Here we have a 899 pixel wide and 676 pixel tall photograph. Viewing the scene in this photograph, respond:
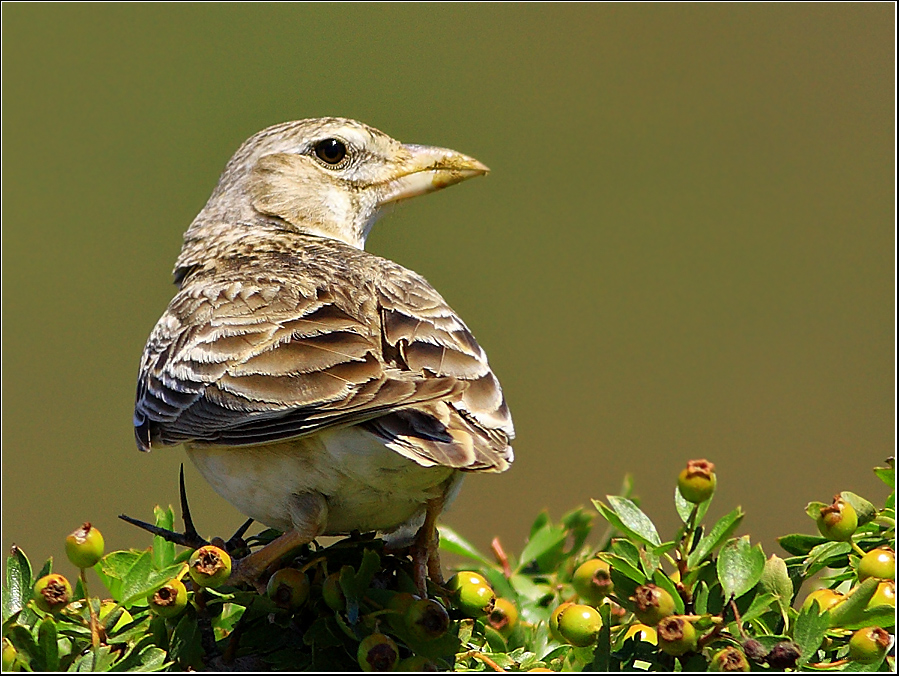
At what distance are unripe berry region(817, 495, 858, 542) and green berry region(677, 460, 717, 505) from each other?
0.35 m

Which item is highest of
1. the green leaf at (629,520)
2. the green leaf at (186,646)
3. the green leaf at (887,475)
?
the green leaf at (887,475)

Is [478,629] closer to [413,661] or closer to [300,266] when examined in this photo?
[413,661]

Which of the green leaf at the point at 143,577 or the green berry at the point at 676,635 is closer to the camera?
the green berry at the point at 676,635

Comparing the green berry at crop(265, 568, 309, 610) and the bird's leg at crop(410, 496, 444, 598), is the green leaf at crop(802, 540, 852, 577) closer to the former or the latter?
the bird's leg at crop(410, 496, 444, 598)

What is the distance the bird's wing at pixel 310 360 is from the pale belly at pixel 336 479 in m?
0.13

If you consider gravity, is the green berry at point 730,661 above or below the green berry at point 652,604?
below

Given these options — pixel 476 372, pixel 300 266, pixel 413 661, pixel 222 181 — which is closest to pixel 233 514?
pixel 222 181

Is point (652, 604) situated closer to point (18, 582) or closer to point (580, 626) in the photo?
point (580, 626)

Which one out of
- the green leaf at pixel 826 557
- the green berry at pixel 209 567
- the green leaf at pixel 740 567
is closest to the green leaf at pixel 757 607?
the green leaf at pixel 740 567

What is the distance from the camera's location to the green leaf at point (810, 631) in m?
2.56

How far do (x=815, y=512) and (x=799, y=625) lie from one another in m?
0.48

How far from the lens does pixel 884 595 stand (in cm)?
274

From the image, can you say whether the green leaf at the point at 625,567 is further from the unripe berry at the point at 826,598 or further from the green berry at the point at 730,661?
the unripe berry at the point at 826,598

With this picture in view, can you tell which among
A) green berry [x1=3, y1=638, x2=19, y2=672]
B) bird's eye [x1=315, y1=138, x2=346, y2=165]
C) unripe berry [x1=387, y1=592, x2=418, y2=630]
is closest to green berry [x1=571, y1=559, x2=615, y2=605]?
unripe berry [x1=387, y1=592, x2=418, y2=630]
